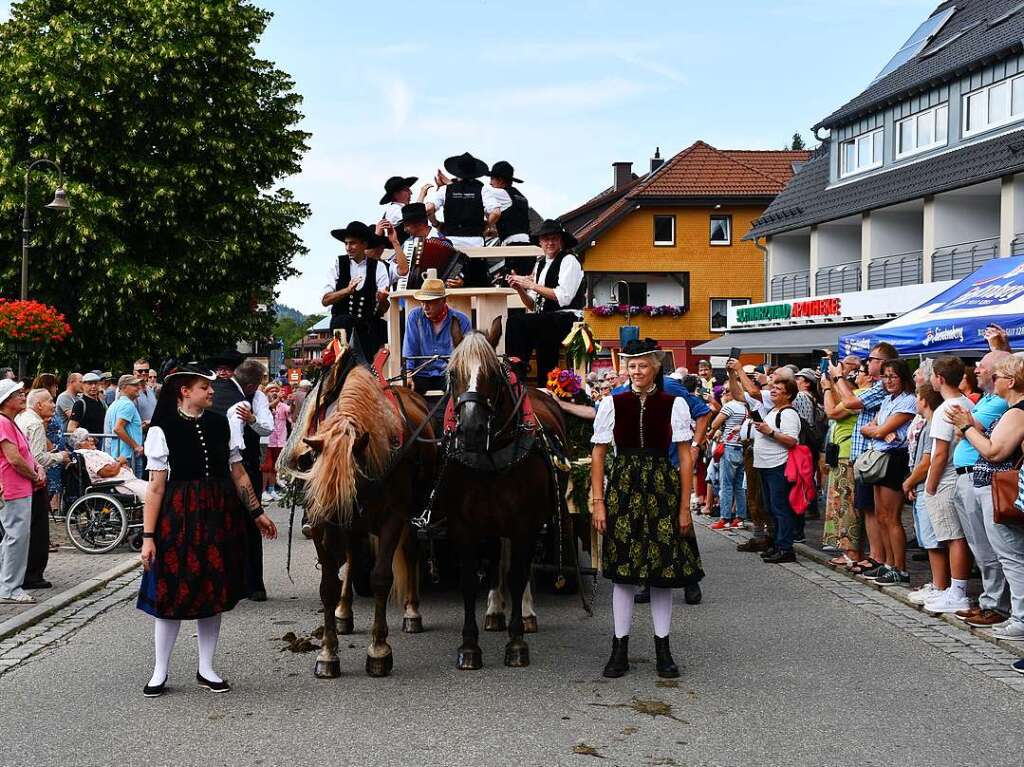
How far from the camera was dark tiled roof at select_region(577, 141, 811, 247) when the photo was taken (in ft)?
165

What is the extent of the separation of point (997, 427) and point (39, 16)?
1147 inches

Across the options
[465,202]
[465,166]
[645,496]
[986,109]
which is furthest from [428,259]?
[986,109]

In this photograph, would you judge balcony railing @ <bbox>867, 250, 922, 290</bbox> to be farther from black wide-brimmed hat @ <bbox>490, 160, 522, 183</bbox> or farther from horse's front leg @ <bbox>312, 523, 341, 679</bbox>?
horse's front leg @ <bbox>312, 523, 341, 679</bbox>

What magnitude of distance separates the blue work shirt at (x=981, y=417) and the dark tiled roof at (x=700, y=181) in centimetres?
4238

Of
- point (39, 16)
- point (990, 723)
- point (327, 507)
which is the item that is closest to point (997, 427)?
point (990, 723)

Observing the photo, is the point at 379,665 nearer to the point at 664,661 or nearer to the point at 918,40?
the point at 664,661

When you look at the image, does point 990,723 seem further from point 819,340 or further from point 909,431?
point 819,340

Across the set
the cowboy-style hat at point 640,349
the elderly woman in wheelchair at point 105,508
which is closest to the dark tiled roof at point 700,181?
the elderly woman in wheelchair at point 105,508

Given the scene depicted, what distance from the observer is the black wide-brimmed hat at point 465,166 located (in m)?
12.9

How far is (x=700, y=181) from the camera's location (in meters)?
51.0

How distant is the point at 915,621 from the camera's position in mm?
8562

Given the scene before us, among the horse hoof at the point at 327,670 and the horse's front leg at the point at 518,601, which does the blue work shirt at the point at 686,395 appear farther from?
the horse hoof at the point at 327,670

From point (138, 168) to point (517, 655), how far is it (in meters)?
24.6

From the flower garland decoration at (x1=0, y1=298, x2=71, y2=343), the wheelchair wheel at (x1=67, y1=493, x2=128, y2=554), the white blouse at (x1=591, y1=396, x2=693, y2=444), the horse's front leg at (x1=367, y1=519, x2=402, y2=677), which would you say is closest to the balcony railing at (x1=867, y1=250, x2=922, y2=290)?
the flower garland decoration at (x1=0, y1=298, x2=71, y2=343)
